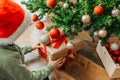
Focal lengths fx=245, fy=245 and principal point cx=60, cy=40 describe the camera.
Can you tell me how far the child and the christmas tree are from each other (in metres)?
0.15

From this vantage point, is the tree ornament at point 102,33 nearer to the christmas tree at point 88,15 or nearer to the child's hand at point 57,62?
the christmas tree at point 88,15

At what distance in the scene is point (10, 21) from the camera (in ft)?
3.12

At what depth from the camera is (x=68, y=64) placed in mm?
1342

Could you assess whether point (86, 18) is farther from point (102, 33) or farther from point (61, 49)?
point (61, 49)

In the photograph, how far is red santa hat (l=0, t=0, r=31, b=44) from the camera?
3.08 ft

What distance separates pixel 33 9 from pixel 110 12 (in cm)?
36

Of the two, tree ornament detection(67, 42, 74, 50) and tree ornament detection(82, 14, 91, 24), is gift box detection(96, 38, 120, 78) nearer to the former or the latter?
tree ornament detection(67, 42, 74, 50)

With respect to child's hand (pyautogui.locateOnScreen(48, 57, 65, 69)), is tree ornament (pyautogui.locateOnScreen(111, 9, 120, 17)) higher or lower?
higher

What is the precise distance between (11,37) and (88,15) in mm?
327

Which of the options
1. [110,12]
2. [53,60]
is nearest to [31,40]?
[53,60]

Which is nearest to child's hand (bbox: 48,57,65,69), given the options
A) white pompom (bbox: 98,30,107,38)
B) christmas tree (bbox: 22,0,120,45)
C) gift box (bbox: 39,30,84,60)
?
gift box (bbox: 39,30,84,60)

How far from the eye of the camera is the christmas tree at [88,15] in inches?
39.6

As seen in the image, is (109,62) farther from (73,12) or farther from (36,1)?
(36,1)

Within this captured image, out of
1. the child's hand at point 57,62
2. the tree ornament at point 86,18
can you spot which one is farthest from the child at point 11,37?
the tree ornament at point 86,18
